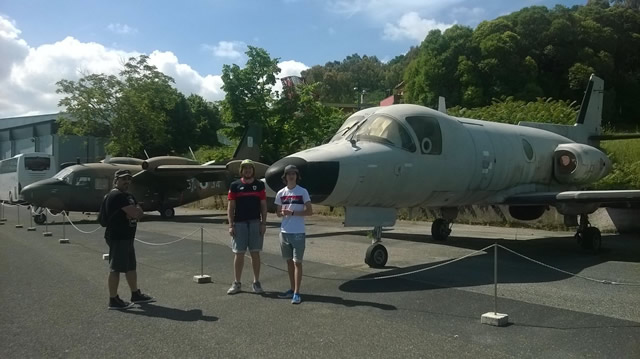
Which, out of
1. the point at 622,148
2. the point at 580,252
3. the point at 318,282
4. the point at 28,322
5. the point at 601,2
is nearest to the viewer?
the point at 28,322

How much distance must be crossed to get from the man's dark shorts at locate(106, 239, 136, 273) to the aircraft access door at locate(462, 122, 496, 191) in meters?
7.51

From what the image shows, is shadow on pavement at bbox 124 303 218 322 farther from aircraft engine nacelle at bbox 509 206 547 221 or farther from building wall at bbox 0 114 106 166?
building wall at bbox 0 114 106 166

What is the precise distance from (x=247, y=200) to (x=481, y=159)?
20.6 ft

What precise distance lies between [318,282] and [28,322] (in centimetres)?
414

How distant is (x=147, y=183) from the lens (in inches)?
987

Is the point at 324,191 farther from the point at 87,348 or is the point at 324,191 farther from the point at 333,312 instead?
the point at 87,348

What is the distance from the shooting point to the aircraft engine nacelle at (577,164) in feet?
46.1

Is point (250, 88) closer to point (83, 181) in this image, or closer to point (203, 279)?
point (83, 181)

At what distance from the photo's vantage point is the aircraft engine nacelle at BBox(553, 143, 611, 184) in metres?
14.0

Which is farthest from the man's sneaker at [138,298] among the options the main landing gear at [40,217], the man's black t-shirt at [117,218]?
the main landing gear at [40,217]

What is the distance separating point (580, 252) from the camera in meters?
12.6

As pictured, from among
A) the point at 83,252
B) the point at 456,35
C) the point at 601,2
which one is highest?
the point at 601,2

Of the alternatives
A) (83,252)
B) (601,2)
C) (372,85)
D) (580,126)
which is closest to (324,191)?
(83,252)

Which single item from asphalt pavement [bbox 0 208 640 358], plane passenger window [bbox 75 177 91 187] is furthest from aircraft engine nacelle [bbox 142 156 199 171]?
asphalt pavement [bbox 0 208 640 358]
